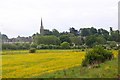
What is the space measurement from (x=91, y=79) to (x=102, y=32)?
125837 millimetres

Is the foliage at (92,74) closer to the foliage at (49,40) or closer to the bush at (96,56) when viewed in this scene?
the bush at (96,56)

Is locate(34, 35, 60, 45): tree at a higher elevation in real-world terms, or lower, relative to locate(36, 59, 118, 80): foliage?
higher

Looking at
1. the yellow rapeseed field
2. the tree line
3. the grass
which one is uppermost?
the tree line

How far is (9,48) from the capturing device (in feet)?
256

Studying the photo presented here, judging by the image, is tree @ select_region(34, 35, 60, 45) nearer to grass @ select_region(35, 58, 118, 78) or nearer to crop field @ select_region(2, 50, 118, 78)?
crop field @ select_region(2, 50, 118, 78)

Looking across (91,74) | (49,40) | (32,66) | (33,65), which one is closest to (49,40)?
(49,40)

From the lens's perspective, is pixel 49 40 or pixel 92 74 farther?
pixel 49 40

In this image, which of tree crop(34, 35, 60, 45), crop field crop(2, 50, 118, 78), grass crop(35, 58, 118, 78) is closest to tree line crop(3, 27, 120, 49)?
tree crop(34, 35, 60, 45)

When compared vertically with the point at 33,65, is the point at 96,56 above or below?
above

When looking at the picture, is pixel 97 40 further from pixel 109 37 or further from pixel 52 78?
pixel 52 78

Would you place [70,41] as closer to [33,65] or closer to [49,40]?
[49,40]

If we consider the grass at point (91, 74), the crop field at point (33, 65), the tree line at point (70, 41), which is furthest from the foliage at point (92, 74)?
the tree line at point (70, 41)

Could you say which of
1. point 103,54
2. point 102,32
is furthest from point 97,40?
point 103,54

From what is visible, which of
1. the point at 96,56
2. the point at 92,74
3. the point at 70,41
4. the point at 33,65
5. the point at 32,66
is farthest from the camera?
the point at 70,41
